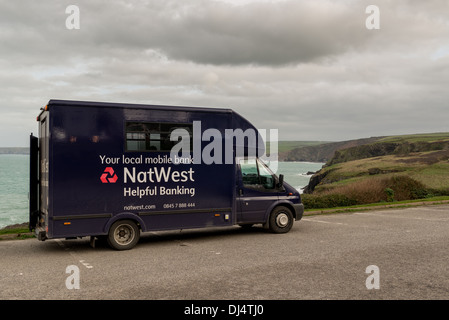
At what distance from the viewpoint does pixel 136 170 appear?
9289 millimetres

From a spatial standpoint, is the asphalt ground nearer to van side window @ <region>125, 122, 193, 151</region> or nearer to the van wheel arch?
the van wheel arch

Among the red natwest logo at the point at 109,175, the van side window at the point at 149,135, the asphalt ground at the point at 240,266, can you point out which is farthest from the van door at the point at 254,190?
the red natwest logo at the point at 109,175

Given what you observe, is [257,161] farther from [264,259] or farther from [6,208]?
[6,208]

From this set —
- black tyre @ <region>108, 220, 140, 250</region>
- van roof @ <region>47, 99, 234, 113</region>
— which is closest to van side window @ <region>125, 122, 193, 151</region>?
van roof @ <region>47, 99, 234, 113</region>

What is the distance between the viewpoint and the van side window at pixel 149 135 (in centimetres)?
926

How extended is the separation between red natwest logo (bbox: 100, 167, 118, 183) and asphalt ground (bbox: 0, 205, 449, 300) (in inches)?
60.6

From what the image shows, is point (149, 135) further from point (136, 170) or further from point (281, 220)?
point (281, 220)

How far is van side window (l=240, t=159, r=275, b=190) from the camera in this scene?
10.9 meters

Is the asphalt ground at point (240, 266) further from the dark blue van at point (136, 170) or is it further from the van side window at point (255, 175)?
the van side window at point (255, 175)

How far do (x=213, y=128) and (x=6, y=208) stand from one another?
36.2 metres

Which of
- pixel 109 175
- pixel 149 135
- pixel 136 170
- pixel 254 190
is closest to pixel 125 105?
pixel 149 135

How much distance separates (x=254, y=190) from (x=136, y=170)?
10.6 feet

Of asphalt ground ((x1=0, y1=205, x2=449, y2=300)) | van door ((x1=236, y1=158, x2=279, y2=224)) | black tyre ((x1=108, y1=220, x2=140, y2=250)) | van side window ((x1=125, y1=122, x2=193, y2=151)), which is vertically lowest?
asphalt ground ((x1=0, y1=205, x2=449, y2=300))

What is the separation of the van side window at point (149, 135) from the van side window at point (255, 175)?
78.6 inches
